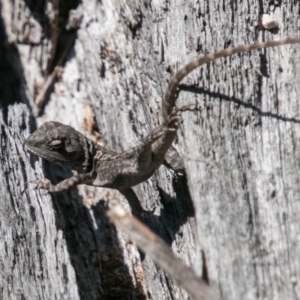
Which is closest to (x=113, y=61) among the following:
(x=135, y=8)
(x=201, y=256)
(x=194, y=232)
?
(x=135, y=8)

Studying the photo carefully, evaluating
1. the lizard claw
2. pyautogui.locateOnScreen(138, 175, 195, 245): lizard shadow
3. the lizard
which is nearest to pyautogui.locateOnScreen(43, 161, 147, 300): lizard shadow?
the lizard claw

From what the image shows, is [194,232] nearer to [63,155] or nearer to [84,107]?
[63,155]

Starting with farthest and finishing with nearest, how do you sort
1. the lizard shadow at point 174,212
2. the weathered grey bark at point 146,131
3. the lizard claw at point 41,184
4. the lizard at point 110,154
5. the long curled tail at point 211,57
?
the lizard claw at point 41,184 → the lizard shadow at point 174,212 → the lizard at point 110,154 → the long curled tail at point 211,57 → the weathered grey bark at point 146,131

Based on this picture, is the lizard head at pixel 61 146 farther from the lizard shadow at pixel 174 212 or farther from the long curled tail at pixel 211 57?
the long curled tail at pixel 211 57

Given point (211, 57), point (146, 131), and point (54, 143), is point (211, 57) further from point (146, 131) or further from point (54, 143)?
point (54, 143)

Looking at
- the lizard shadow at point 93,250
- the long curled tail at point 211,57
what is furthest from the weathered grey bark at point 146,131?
the long curled tail at point 211,57

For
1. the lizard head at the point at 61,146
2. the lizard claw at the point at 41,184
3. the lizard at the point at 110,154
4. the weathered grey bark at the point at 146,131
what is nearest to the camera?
the weathered grey bark at the point at 146,131

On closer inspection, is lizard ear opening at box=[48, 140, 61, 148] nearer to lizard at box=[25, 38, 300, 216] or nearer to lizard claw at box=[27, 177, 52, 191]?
lizard at box=[25, 38, 300, 216]
